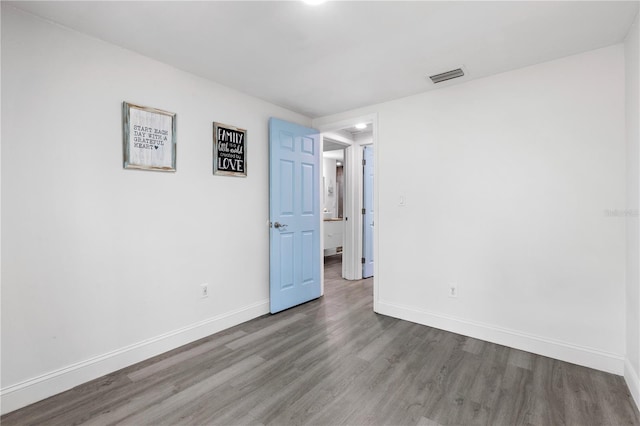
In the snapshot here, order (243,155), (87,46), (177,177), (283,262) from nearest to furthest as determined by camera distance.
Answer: (87,46) → (177,177) → (243,155) → (283,262)

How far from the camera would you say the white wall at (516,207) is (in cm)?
211

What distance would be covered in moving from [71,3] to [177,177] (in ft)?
3.99

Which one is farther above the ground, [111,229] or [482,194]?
[482,194]

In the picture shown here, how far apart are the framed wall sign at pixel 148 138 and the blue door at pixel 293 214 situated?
40.8 inches

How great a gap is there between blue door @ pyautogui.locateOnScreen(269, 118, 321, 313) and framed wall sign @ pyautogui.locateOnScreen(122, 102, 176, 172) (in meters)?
1.04

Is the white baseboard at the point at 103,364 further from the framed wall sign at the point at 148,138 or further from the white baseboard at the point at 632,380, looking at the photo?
the white baseboard at the point at 632,380

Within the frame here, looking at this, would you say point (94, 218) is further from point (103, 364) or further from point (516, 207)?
point (516, 207)

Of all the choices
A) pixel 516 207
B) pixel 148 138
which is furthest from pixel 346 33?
pixel 516 207

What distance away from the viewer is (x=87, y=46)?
6.54 feet

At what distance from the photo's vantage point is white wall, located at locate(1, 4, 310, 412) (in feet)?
5.70

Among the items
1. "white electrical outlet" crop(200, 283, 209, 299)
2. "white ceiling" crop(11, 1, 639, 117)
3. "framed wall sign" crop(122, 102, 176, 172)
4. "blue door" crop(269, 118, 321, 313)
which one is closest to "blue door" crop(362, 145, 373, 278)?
"blue door" crop(269, 118, 321, 313)

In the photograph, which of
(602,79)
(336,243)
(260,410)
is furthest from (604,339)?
(336,243)

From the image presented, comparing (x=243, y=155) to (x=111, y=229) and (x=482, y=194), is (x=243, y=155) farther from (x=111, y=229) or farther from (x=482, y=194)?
(x=482, y=194)

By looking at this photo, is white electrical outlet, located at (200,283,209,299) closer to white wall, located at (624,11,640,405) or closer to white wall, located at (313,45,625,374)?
white wall, located at (313,45,625,374)
